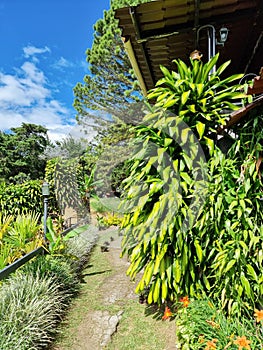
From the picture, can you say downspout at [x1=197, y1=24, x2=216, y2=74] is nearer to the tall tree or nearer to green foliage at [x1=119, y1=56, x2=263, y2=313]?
green foliage at [x1=119, y1=56, x2=263, y2=313]

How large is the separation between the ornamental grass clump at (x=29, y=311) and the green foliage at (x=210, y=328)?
5.05 ft

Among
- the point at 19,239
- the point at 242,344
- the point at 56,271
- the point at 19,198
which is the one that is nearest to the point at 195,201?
the point at 242,344

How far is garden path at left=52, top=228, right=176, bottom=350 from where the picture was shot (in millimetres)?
2868

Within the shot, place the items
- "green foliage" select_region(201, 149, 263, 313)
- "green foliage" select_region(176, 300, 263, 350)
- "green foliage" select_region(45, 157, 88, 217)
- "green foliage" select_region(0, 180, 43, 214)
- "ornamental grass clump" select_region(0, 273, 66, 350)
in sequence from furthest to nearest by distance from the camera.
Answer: "green foliage" select_region(45, 157, 88, 217), "green foliage" select_region(0, 180, 43, 214), "ornamental grass clump" select_region(0, 273, 66, 350), "green foliage" select_region(201, 149, 263, 313), "green foliage" select_region(176, 300, 263, 350)

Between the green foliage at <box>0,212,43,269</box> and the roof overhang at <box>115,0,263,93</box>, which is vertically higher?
the roof overhang at <box>115,0,263,93</box>

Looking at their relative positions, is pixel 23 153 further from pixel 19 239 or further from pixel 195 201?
pixel 195 201

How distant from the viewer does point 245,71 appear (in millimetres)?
4516

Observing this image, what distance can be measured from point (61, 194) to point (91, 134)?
7338mm

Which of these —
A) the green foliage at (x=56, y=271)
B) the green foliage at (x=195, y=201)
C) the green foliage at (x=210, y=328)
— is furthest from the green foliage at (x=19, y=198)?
the green foliage at (x=210, y=328)

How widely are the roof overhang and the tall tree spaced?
329 inches

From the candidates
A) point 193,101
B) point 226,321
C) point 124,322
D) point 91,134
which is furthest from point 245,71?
point 91,134

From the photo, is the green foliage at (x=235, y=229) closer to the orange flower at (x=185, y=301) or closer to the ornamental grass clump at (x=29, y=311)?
the orange flower at (x=185, y=301)

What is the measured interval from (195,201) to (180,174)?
0.98ft

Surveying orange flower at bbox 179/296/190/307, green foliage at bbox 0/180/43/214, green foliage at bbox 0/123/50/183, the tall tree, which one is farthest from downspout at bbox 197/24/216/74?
green foliage at bbox 0/123/50/183
